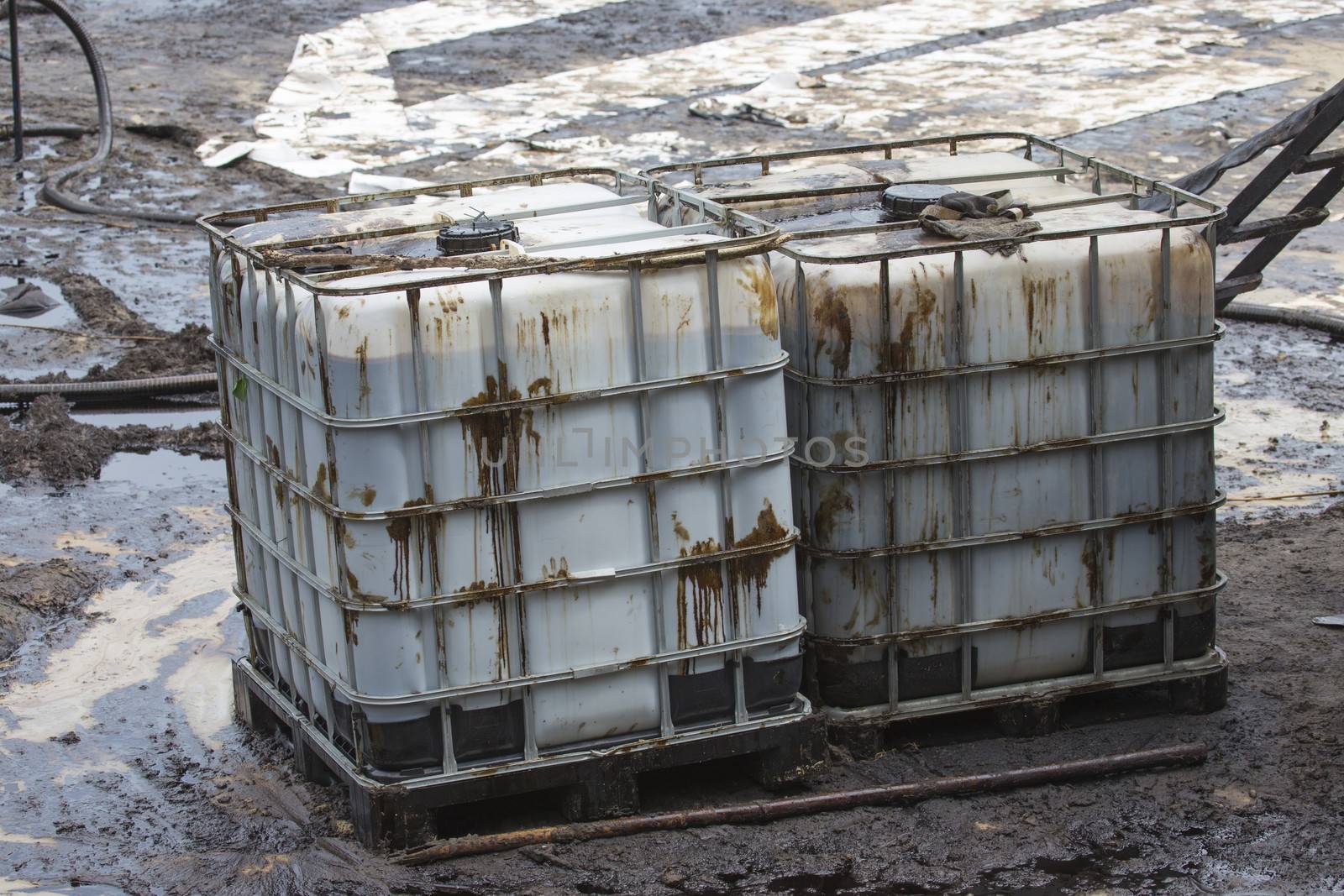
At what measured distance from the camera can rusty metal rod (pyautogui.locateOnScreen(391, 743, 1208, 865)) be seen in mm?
5684

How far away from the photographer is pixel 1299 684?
268 inches

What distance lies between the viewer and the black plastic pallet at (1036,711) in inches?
247

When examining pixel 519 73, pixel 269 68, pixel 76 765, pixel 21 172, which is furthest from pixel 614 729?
pixel 269 68

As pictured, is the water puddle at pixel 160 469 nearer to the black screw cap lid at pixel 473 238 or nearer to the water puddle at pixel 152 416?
the water puddle at pixel 152 416

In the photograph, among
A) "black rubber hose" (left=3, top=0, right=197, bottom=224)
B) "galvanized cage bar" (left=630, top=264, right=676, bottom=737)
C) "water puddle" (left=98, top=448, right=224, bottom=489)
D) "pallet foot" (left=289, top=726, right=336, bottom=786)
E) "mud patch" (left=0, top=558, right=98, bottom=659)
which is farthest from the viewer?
"black rubber hose" (left=3, top=0, right=197, bottom=224)

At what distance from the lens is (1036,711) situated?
21.0ft

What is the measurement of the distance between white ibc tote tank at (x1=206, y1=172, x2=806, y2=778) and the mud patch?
7.61 feet

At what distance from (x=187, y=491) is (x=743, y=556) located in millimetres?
4707

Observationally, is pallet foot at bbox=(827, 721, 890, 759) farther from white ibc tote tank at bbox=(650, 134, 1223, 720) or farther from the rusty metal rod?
the rusty metal rod

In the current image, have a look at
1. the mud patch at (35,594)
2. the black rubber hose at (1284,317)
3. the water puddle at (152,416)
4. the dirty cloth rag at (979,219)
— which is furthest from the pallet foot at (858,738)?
the black rubber hose at (1284,317)

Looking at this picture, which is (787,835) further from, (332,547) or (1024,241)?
(1024,241)

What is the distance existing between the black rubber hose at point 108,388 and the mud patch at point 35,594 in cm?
222

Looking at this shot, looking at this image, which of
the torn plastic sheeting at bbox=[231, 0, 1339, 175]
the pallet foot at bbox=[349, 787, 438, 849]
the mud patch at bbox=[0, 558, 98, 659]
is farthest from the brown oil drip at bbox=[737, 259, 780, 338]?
the torn plastic sheeting at bbox=[231, 0, 1339, 175]

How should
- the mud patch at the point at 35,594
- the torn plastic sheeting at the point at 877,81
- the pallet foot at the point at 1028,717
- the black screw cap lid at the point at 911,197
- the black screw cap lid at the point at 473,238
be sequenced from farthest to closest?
the torn plastic sheeting at the point at 877,81 → the mud patch at the point at 35,594 → the black screw cap lid at the point at 911,197 → the pallet foot at the point at 1028,717 → the black screw cap lid at the point at 473,238
